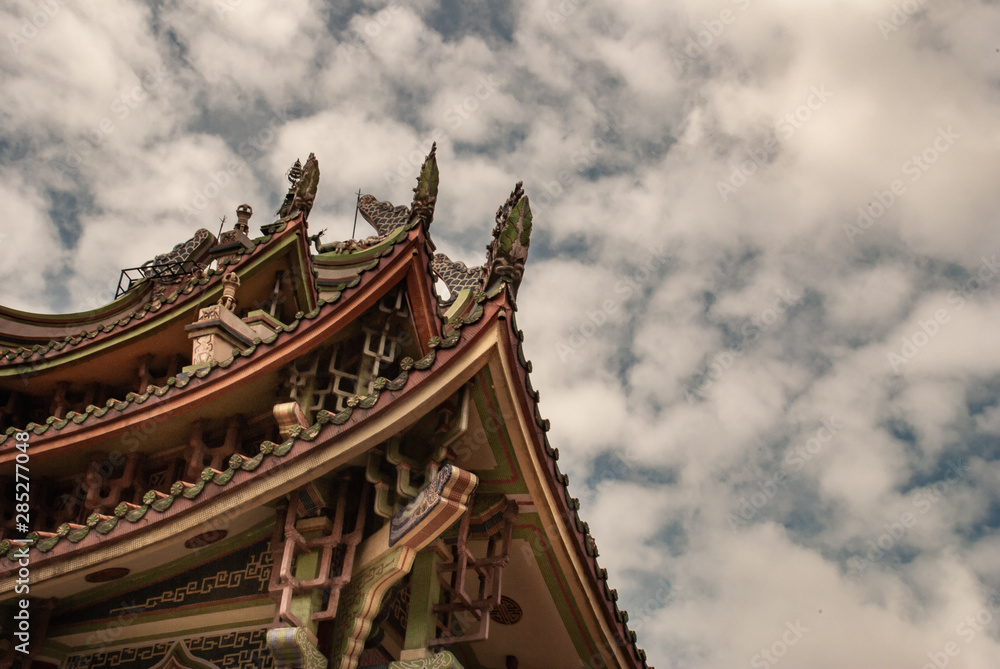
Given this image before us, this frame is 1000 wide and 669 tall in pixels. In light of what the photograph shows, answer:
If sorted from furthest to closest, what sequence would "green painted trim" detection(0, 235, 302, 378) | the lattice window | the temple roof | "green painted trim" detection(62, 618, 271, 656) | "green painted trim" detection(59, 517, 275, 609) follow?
"green painted trim" detection(0, 235, 302, 378), the lattice window, "green painted trim" detection(59, 517, 275, 609), "green painted trim" detection(62, 618, 271, 656), the temple roof

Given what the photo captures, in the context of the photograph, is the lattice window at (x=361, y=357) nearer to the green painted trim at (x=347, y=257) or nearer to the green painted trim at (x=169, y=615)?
the green painted trim at (x=169, y=615)

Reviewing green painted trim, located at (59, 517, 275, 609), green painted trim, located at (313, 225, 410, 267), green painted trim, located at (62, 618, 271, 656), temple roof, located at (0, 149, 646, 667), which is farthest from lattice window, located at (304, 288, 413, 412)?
green painted trim, located at (313, 225, 410, 267)

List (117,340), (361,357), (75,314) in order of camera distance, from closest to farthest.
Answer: (361,357)
(117,340)
(75,314)

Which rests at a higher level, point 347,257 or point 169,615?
point 347,257

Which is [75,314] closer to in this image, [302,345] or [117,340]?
[117,340]

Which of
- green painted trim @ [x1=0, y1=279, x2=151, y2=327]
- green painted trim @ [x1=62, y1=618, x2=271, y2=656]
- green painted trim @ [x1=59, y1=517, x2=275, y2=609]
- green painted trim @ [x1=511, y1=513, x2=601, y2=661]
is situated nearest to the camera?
green painted trim @ [x1=62, y1=618, x2=271, y2=656]

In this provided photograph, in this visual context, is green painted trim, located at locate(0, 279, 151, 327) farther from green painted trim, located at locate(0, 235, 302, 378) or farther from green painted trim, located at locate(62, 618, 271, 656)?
green painted trim, located at locate(62, 618, 271, 656)

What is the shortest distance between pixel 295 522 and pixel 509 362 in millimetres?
2142

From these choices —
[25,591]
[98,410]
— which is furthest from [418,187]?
[25,591]

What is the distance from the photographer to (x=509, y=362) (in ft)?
23.9

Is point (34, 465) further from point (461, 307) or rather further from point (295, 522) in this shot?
point (461, 307)

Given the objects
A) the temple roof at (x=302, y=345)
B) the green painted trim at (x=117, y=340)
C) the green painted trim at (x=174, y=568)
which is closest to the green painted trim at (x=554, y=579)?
the temple roof at (x=302, y=345)

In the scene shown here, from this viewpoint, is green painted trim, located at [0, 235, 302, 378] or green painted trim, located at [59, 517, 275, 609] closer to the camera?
green painted trim, located at [59, 517, 275, 609]

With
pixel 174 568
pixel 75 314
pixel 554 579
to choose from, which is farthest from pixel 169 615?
pixel 75 314
